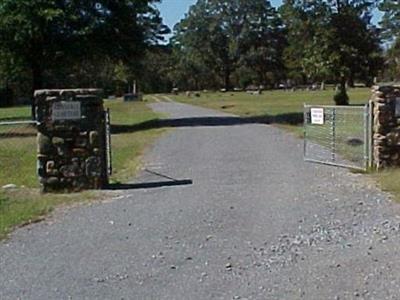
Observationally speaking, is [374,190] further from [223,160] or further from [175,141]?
[175,141]

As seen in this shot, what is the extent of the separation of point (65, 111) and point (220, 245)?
220 inches

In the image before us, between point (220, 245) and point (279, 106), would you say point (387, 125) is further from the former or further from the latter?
point (279, 106)

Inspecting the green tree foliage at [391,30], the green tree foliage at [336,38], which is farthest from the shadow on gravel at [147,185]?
the green tree foliage at [391,30]

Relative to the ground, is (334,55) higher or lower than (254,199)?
higher

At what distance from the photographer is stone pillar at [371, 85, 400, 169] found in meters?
14.6

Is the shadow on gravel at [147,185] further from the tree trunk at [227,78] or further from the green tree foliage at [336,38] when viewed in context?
the tree trunk at [227,78]

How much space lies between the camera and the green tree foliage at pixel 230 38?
11781 cm

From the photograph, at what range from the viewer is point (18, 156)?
20500 millimetres

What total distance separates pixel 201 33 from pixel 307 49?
226ft

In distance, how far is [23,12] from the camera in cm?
3145

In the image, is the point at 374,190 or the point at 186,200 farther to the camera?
the point at 374,190

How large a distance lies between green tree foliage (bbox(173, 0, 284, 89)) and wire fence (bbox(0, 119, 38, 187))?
87.9 m

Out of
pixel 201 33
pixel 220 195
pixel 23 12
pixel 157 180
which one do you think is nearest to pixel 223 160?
pixel 157 180

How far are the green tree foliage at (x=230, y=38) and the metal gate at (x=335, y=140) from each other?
9473 cm
